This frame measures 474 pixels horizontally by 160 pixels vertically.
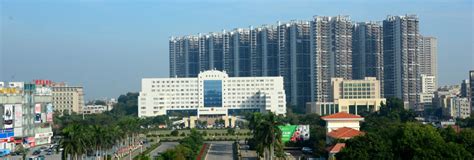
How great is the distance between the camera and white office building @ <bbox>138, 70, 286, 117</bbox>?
332 feet

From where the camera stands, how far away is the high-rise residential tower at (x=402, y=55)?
9862 cm

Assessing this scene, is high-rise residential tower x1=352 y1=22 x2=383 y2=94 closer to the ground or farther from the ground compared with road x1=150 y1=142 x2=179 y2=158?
farther from the ground

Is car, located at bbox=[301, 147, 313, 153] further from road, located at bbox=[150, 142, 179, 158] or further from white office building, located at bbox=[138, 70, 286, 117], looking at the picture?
white office building, located at bbox=[138, 70, 286, 117]

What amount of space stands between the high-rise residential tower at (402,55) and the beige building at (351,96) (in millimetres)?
4918

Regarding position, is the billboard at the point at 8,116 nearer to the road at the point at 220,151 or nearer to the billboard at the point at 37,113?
the billboard at the point at 37,113

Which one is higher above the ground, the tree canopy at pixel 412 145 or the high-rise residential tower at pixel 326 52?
the high-rise residential tower at pixel 326 52

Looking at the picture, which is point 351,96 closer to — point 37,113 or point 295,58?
point 295,58

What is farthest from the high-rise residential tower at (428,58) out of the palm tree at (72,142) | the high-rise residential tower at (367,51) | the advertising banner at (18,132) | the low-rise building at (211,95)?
the palm tree at (72,142)

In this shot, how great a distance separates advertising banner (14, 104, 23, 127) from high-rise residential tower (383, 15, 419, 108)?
56992 millimetres

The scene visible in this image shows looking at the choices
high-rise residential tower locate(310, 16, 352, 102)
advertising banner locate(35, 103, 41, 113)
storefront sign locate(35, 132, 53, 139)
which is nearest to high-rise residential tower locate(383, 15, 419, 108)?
high-rise residential tower locate(310, 16, 352, 102)

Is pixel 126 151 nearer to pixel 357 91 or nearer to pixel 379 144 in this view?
pixel 379 144

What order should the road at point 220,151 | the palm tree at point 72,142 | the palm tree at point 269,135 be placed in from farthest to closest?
the road at point 220,151 < the palm tree at point 269,135 < the palm tree at point 72,142

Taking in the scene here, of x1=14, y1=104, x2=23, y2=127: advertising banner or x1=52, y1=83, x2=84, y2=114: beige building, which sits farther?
x1=52, y1=83, x2=84, y2=114: beige building

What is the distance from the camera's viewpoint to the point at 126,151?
56.7 m
